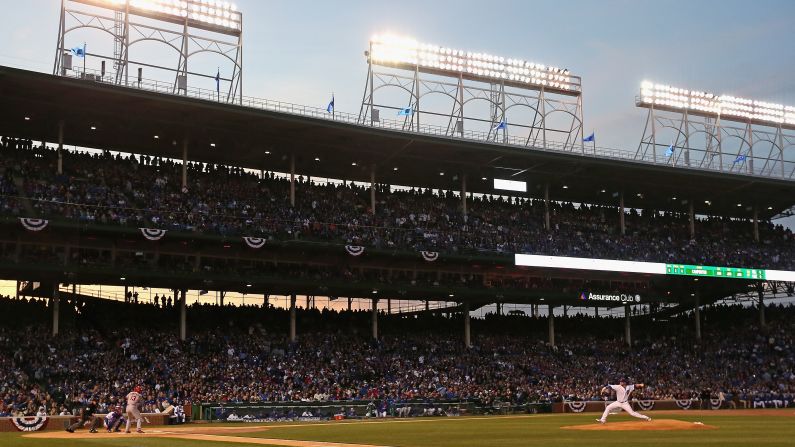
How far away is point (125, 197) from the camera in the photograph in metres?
49.7

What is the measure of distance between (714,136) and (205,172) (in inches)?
1545

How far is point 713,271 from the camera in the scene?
210ft

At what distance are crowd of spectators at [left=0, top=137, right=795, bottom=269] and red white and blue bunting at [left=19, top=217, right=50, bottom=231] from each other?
60 centimetres

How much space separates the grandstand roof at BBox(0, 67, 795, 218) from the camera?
4903 cm

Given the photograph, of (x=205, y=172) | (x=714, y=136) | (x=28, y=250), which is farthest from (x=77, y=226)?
(x=714, y=136)

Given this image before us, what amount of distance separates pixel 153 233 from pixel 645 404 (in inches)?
1192

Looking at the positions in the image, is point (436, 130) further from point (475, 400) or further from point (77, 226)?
point (77, 226)

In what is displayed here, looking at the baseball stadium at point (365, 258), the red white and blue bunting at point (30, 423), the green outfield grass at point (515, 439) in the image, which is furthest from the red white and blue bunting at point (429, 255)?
the green outfield grass at point (515, 439)

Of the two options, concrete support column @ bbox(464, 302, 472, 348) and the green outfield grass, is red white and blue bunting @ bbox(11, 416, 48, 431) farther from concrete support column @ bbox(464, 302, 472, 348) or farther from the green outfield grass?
concrete support column @ bbox(464, 302, 472, 348)

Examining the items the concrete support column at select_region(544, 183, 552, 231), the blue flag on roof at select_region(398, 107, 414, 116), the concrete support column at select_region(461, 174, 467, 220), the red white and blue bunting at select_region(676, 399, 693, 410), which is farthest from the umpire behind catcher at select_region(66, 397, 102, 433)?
the concrete support column at select_region(544, 183, 552, 231)

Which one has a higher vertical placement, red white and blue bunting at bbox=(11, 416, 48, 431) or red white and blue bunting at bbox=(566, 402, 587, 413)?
red white and blue bunting at bbox=(566, 402, 587, 413)

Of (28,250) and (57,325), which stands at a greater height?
(28,250)

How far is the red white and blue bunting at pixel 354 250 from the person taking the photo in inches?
2104

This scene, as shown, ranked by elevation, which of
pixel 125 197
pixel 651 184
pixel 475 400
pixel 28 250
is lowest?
pixel 475 400
